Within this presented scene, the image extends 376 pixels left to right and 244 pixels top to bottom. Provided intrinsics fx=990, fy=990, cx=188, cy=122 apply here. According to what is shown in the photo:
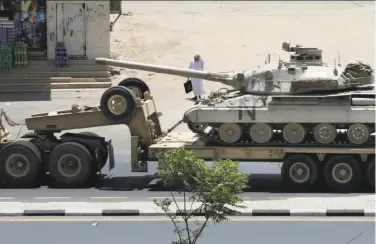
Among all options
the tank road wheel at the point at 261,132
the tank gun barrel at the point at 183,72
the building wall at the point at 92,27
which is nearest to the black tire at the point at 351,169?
the tank road wheel at the point at 261,132

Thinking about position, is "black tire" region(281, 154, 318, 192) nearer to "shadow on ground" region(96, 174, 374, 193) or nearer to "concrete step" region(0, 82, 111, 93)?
"shadow on ground" region(96, 174, 374, 193)

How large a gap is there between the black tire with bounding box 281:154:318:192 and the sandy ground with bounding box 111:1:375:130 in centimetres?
914

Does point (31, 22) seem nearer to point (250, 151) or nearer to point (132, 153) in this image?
point (132, 153)

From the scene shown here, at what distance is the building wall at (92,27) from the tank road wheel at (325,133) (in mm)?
14007

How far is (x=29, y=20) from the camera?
31.9m

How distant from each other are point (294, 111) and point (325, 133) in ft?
2.36

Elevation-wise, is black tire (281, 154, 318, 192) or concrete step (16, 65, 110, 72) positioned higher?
A: concrete step (16, 65, 110, 72)

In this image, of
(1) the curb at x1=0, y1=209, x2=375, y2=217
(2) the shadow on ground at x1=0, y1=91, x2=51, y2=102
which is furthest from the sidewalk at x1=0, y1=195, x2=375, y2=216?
(2) the shadow on ground at x1=0, y1=91, x2=51, y2=102

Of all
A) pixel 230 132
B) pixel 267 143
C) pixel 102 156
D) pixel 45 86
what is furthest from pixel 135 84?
pixel 45 86

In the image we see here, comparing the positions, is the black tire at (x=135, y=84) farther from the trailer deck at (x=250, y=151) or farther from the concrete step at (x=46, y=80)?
the concrete step at (x=46, y=80)

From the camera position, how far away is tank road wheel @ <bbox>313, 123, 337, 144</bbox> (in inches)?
735

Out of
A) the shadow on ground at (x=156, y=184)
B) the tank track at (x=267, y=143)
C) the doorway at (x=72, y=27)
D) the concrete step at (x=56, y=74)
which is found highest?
the doorway at (x=72, y=27)
